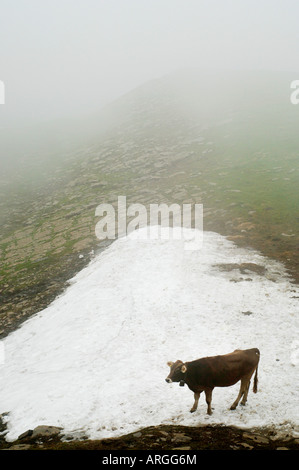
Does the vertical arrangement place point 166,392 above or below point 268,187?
below

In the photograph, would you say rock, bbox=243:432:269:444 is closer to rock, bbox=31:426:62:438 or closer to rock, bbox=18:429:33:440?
rock, bbox=31:426:62:438

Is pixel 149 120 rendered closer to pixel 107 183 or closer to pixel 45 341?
pixel 107 183

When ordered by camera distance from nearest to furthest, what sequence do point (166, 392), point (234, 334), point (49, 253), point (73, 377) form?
point (166, 392) → point (73, 377) → point (234, 334) → point (49, 253)

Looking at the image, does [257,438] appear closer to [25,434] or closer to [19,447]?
[19,447]

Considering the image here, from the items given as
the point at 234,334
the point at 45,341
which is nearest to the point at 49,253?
the point at 45,341

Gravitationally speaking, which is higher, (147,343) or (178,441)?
(178,441)

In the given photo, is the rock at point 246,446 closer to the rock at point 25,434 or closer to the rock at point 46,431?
the rock at point 46,431

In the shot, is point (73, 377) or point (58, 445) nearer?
point (58, 445)

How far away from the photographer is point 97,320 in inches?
703

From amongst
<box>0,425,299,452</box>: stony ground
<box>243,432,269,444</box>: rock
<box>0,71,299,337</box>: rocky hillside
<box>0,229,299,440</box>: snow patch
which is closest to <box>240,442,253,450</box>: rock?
<box>0,425,299,452</box>: stony ground

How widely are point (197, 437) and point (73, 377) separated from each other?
20.5 ft

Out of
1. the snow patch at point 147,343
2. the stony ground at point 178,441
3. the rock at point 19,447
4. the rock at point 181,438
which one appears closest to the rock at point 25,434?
the stony ground at point 178,441

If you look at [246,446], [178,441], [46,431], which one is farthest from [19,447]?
[246,446]

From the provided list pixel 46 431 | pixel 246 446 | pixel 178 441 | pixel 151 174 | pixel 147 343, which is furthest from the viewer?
pixel 151 174
